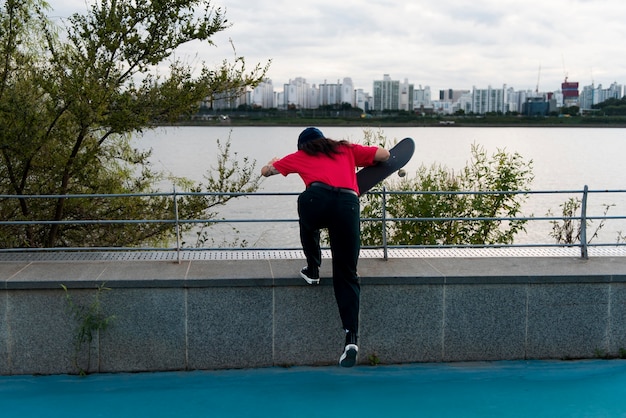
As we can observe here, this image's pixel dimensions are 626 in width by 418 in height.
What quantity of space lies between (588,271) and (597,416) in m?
1.61

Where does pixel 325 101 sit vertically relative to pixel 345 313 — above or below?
above

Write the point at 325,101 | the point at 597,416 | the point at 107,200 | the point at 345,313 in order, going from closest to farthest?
the point at 597,416 < the point at 345,313 < the point at 107,200 < the point at 325,101

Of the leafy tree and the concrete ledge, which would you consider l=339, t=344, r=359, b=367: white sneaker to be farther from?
the leafy tree

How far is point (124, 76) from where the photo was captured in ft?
33.4

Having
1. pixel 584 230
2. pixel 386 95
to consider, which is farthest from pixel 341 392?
pixel 386 95

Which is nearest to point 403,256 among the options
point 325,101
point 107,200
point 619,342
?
point 619,342

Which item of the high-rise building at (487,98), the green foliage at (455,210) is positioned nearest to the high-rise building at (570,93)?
the high-rise building at (487,98)

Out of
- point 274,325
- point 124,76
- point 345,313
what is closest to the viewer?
point 345,313

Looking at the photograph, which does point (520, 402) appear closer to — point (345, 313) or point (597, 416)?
point (597, 416)

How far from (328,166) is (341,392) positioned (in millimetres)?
1768

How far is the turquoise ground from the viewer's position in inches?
202

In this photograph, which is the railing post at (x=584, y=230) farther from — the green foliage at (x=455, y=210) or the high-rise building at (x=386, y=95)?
the high-rise building at (x=386, y=95)

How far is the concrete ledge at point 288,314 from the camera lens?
5.77 meters

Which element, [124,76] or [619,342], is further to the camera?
[124,76]
